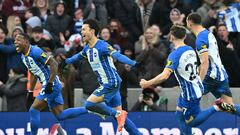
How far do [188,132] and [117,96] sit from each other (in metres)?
1.70

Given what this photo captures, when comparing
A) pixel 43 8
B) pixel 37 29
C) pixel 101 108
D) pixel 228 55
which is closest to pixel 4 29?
pixel 37 29

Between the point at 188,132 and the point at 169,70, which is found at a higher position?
the point at 169,70

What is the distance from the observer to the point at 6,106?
66.1ft

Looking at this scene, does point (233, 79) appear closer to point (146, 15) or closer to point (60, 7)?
point (146, 15)

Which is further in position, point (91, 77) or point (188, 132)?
point (91, 77)

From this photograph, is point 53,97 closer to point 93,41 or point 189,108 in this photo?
point 93,41

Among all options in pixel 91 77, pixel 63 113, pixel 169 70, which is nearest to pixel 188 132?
pixel 169 70

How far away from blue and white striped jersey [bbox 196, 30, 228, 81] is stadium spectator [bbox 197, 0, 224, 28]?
4.29 m

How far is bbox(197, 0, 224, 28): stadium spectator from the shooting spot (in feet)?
68.7

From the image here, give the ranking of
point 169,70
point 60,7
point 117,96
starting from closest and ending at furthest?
point 169,70 < point 117,96 < point 60,7

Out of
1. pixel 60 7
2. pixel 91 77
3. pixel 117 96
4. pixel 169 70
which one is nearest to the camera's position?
pixel 169 70

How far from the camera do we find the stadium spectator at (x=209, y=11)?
21.0 meters

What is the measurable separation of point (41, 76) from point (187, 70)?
117 inches

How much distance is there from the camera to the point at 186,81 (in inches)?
631
